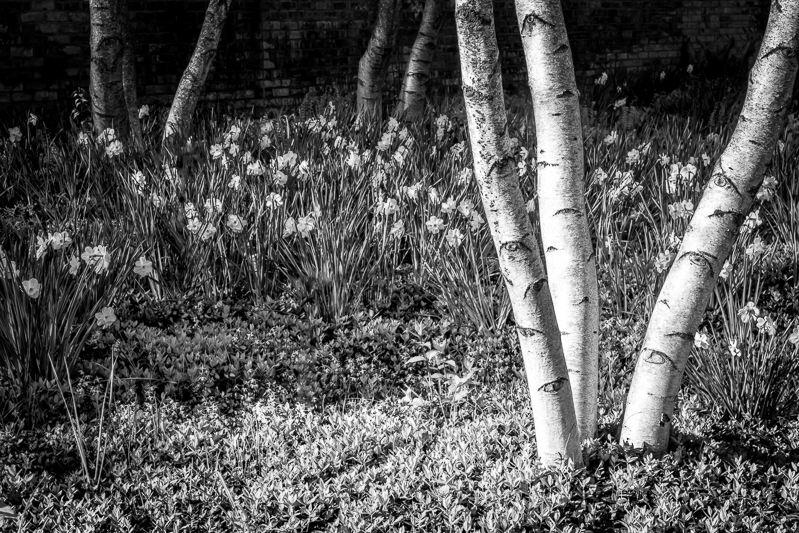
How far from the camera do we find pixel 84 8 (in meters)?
7.52

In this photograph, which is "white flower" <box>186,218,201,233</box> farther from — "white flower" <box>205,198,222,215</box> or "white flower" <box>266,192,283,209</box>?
"white flower" <box>266,192,283,209</box>

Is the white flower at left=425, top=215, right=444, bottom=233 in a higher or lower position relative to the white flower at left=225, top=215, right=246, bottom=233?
lower

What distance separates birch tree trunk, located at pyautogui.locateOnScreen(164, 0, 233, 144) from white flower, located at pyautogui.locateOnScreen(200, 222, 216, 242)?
2.10 meters

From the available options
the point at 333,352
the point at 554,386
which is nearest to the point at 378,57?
the point at 333,352

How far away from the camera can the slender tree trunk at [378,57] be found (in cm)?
646

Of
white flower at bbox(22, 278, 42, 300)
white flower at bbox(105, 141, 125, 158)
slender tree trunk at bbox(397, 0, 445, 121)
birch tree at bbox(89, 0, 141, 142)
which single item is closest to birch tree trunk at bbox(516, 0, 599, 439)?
white flower at bbox(22, 278, 42, 300)

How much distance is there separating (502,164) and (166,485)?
1.34 meters

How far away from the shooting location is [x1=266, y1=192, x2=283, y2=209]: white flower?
13.0 ft

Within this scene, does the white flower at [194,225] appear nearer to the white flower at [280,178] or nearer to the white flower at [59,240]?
the white flower at [280,178]

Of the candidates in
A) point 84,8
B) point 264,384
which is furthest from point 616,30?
point 264,384

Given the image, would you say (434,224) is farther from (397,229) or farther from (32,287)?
(32,287)

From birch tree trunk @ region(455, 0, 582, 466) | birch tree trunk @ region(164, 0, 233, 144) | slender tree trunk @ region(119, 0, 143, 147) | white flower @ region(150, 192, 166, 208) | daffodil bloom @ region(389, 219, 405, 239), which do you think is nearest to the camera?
birch tree trunk @ region(455, 0, 582, 466)

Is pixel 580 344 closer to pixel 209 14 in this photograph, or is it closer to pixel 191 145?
pixel 191 145

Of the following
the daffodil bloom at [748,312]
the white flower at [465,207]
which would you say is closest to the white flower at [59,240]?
the white flower at [465,207]
